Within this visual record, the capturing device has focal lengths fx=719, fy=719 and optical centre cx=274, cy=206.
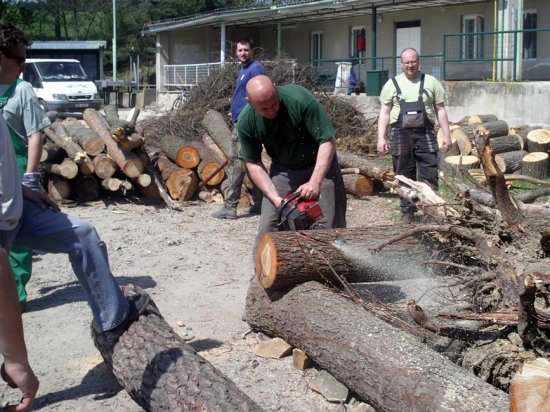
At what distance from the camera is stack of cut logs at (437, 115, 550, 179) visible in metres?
10.8

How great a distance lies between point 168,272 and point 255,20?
23709 mm

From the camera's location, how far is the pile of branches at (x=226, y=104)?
12.2m

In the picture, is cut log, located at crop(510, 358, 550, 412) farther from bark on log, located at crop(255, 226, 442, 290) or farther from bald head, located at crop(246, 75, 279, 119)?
bald head, located at crop(246, 75, 279, 119)

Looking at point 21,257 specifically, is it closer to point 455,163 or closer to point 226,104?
point 455,163

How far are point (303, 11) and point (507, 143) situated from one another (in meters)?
14.4

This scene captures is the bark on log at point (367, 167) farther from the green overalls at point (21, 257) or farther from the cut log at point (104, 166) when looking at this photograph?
the green overalls at point (21, 257)

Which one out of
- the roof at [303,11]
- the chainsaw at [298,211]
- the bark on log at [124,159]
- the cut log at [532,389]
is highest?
the roof at [303,11]

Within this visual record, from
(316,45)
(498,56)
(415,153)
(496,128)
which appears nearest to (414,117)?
(415,153)

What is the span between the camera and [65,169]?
9.38 m

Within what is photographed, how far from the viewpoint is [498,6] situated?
18500 millimetres

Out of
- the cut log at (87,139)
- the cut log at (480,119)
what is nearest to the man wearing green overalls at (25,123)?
the cut log at (87,139)

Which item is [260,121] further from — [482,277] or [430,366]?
[430,366]

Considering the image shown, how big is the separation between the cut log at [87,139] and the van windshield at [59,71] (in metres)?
16.3

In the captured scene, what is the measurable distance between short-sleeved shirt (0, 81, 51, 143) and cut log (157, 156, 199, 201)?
4819 millimetres
